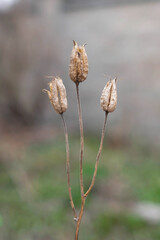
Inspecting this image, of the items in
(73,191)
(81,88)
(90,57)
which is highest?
(90,57)

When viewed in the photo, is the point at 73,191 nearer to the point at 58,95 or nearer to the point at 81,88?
the point at 58,95

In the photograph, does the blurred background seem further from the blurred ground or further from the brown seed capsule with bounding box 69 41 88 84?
the brown seed capsule with bounding box 69 41 88 84

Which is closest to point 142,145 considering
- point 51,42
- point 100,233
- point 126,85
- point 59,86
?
point 126,85

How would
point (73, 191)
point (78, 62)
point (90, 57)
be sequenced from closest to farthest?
1. point (78, 62)
2. point (73, 191)
3. point (90, 57)

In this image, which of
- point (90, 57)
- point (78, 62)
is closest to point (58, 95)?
point (78, 62)

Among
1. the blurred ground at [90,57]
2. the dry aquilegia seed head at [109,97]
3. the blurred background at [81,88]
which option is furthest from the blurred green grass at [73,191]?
the dry aquilegia seed head at [109,97]

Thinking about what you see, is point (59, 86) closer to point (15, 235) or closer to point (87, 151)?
point (15, 235)

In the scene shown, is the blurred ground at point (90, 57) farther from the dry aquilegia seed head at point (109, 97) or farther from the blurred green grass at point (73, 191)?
the dry aquilegia seed head at point (109, 97)
